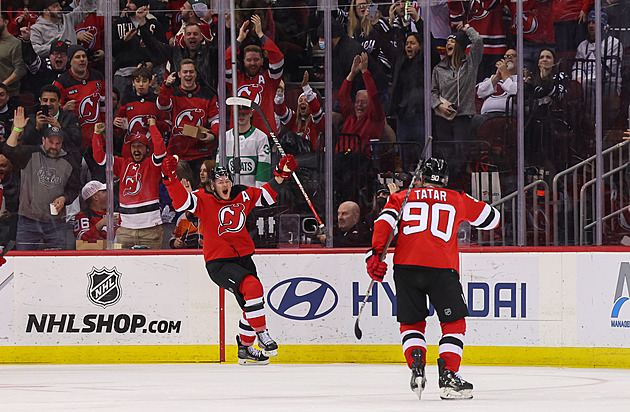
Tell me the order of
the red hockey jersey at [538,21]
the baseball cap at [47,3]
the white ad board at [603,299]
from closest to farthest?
the white ad board at [603,299] → the red hockey jersey at [538,21] → the baseball cap at [47,3]

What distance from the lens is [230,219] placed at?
6.93 meters

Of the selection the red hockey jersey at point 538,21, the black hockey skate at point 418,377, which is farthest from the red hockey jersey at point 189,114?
the black hockey skate at point 418,377

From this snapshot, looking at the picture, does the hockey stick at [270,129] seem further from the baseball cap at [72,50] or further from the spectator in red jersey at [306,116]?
the baseball cap at [72,50]

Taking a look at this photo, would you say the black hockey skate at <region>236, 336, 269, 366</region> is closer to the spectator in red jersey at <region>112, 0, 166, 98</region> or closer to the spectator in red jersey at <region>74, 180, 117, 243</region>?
the spectator in red jersey at <region>74, 180, 117, 243</region>

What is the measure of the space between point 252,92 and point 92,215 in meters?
1.54

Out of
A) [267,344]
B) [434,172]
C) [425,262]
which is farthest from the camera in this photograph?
[267,344]

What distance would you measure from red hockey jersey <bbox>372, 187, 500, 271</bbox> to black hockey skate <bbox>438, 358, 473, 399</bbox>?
564mm

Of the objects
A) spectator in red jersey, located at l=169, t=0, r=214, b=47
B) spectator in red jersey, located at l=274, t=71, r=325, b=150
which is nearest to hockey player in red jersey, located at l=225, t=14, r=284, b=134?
spectator in red jersey, located at l=274, t=71, r=325, b=150

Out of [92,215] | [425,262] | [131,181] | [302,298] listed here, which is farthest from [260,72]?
[425,262]

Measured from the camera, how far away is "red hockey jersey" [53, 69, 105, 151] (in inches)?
307

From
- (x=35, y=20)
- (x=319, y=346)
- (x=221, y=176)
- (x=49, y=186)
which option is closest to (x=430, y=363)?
(x=319, y=346)

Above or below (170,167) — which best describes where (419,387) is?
below

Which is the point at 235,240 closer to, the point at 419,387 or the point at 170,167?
the point at 170,167

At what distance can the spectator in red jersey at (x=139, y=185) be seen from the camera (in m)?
7.66
